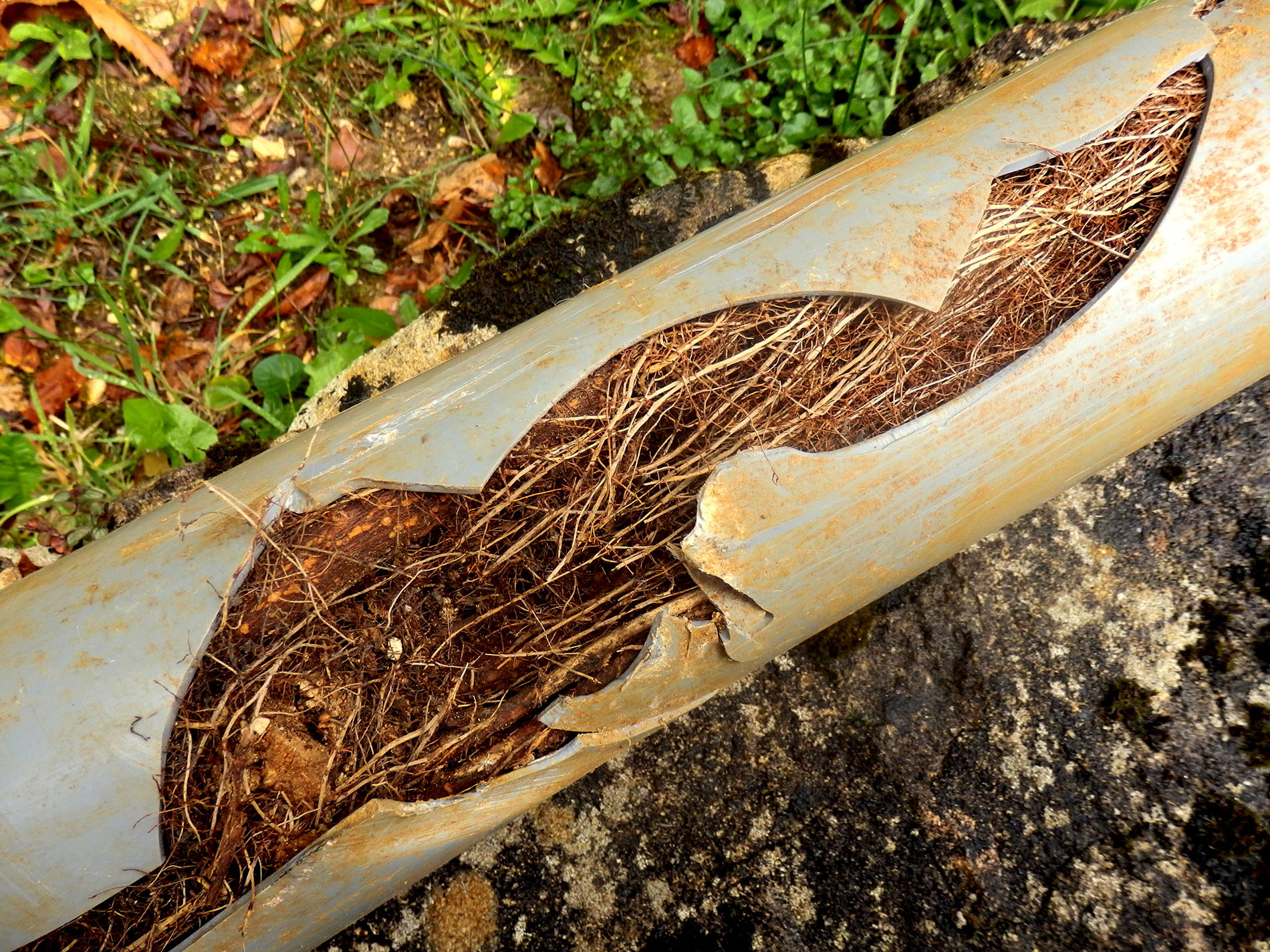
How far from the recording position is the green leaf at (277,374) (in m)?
2.29

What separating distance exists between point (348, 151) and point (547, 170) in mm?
594

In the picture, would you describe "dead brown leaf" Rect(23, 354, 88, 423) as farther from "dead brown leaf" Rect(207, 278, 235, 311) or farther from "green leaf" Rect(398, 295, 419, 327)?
"green leaf" Rect(398, 295, 419, 327)

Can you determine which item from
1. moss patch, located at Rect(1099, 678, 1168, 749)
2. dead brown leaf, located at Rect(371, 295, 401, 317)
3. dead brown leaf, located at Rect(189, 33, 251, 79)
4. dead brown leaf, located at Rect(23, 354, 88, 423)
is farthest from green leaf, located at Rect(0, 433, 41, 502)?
moss patch, located at Rect(1099, 678, 1168, 749)

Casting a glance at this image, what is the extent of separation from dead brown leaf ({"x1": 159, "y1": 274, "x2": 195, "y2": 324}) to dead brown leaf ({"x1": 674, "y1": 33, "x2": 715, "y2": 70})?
1.52 metres

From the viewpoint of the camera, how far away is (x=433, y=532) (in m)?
1.43

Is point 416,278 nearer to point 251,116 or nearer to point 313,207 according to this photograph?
point 313,207

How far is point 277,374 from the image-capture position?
7.52 ft

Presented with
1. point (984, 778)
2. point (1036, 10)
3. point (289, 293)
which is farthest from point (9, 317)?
point (1036, 10)

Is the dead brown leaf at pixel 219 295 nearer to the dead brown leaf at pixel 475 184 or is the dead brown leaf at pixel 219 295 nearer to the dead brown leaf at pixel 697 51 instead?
the dead brown leaf at pixel 475 184

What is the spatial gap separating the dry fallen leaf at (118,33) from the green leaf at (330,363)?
98 cm

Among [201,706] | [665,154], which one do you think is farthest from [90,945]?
[665,154]

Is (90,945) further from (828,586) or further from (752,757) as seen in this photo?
(828,586)

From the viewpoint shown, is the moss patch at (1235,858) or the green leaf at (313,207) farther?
the green leaf at (313,207)

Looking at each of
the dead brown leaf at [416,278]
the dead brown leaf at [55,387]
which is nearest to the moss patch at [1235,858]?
the dead brown leaf at [416,278]
